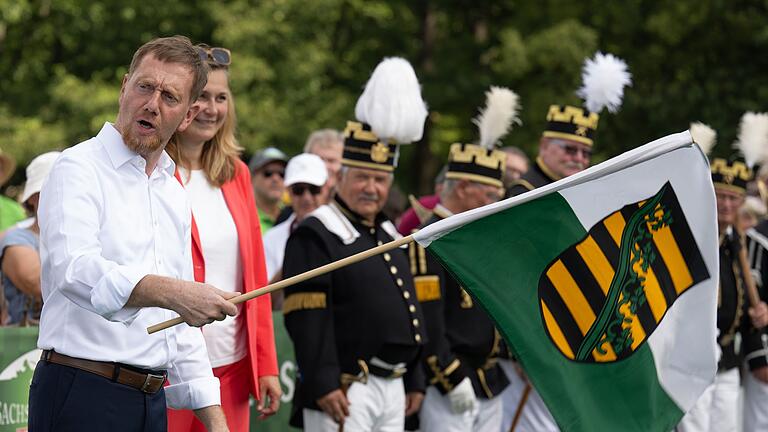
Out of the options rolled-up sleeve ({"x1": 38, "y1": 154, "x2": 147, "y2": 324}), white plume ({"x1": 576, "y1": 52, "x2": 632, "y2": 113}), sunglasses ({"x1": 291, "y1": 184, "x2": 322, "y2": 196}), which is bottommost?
rolled-up sleeve ({"x1": 38, "y1": 154, "x2": 147, "y2": 324})

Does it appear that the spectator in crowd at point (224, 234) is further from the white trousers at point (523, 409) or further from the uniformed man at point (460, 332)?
the white trousers at point (523, 409)

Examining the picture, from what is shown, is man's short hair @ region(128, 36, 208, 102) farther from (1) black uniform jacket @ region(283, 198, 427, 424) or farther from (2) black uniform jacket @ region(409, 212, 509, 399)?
(2) black uniform jacket @ region(409, 212, 509, 399)

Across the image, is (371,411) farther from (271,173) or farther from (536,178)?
(271,173)

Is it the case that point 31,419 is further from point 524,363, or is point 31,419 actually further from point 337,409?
point 337,409

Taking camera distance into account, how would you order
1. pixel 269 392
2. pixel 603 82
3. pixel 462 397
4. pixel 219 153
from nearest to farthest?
pixel 219 153
pixel 269 392
pixel 462 397
pixel 603 82

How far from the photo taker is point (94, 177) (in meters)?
4.13

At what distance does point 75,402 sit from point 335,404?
2861 mm

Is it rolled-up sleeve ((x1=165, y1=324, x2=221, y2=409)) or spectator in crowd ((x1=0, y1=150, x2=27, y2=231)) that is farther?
spectator in crowd ((x1=0, y1=150, x2=27, y2=231))

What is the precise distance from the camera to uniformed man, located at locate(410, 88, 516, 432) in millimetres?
7891

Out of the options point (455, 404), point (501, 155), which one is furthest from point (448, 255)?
point (501, 155)

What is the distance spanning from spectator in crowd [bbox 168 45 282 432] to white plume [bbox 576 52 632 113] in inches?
177

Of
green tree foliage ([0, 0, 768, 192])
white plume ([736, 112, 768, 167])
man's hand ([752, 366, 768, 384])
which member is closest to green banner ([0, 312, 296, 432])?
man's hand ([752, 366, 768, 384])

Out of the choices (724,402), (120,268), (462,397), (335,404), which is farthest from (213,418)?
(724,402)

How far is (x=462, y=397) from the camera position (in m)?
7.96
